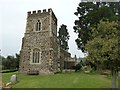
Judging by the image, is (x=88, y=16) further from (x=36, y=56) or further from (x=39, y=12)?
(x=36, y=56)

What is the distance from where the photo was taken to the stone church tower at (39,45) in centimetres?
3181

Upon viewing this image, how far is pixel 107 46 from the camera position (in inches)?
571

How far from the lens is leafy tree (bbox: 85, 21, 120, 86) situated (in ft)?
47.1

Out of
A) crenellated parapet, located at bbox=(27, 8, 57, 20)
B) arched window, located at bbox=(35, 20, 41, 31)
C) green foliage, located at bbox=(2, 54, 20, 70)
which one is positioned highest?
crenellated parapet, located at bbox=(27, 8, 57, 20)

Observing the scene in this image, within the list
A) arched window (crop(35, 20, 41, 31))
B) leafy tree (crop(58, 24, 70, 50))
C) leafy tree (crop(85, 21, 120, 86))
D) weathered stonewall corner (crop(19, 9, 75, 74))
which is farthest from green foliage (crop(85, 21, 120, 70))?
leafy tree (crop(58, 24, 70, 50))

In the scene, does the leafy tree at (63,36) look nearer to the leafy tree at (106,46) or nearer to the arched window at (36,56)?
the arched window at (36,56)

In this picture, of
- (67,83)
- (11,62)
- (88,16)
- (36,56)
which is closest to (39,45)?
(36,56)

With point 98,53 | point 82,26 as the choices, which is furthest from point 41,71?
point 98,53

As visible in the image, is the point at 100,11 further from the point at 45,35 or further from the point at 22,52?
the point at 22,52

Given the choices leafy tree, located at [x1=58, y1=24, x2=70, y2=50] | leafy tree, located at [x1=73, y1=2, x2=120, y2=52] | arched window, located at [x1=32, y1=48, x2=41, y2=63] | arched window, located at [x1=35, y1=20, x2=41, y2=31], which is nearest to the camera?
arched window, located at [x1=32, y1=48, x2=41, y2=63]

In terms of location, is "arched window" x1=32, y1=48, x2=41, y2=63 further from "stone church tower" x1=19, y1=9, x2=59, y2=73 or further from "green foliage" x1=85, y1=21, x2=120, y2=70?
"green foliage" x1=85, y1=21, x2=120, y2=70

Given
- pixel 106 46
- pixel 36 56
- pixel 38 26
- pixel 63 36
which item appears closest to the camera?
pixel 106 46

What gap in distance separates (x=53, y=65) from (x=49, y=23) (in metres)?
7.02

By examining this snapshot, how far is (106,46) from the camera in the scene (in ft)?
47.8
